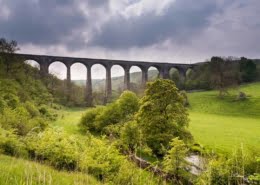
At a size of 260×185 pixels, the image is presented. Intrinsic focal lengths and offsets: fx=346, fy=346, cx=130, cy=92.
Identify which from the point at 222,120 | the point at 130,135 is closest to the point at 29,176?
the point at 130,135

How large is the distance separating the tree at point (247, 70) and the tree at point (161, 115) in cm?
7992

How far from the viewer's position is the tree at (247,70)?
3948 inches

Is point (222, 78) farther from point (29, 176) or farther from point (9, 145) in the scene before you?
point (29, 176)

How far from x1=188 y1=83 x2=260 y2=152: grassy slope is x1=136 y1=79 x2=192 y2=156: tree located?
152 inches

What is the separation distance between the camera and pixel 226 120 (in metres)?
50.1

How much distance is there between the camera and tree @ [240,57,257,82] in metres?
100

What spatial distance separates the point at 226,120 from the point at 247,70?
56.1 m

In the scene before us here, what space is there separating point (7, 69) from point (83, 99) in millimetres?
24911

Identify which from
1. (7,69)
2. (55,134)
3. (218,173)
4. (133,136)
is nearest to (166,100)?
(133,136)

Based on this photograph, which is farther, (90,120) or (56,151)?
(90,120)

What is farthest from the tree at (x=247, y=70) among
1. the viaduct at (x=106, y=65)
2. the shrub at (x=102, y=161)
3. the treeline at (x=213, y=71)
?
the shrub at (x=102, y=161)

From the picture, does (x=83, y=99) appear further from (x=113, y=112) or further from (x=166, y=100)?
(x=166, y=100)

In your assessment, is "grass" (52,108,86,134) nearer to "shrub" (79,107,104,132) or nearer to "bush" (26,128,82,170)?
"shrub" (79,107,104,132)

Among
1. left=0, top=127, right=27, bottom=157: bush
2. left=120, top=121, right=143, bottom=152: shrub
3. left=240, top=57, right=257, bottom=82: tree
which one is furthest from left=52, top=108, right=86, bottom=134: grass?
left=240, top=57, right=257, bottom=82: tree
